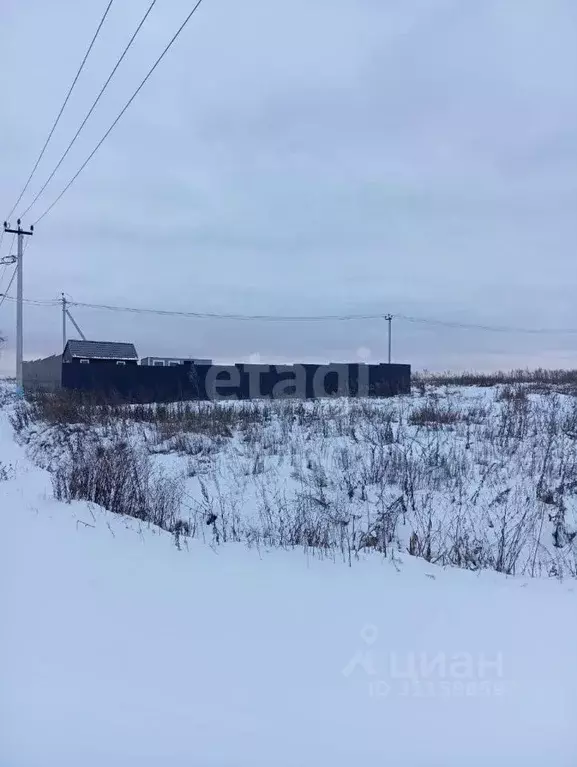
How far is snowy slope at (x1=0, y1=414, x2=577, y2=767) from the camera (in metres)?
2.08

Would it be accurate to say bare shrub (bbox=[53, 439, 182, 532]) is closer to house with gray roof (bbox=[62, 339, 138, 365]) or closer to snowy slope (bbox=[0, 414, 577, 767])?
snowy slope (bbox=[0, 414, 577, 767])

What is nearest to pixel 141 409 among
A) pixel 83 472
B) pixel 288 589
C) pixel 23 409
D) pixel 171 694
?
pixel 23 409

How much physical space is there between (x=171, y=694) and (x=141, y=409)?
11.4 metres

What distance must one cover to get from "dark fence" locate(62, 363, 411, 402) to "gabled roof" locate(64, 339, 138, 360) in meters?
11.7

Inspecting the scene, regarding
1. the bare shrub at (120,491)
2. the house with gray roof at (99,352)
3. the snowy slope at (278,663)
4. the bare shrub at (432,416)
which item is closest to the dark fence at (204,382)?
the bare shrub at (432,416)

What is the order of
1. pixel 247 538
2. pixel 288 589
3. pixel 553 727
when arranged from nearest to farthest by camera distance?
pixel 553 727 < pixel 288 589 < pixel 247 538

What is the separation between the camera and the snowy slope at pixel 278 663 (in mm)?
2076

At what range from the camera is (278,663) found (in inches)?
100

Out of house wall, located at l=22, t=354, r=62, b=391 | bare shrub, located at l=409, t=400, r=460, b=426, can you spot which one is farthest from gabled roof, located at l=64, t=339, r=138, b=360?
bare shrub, located at l=409, t=400, r=460, b=426

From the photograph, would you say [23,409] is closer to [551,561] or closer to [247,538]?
[247,538]

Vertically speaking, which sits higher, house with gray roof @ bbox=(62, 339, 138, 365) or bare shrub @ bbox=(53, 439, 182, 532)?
house with gray roof @ bbox=(62, 339, 138, 365)

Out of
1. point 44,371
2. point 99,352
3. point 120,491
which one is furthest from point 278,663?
point 44,371

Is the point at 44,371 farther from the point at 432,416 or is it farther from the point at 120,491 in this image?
the point at 120,491

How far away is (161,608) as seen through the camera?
3.08 metres
